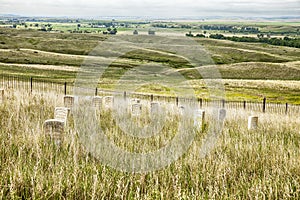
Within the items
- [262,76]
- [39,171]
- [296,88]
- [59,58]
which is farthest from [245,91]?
[39,171]

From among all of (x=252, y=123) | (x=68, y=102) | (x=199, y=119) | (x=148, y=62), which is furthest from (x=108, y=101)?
(x=148, y=62)

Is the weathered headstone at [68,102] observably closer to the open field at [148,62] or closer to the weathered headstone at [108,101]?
the weathered headstone at [108,101]

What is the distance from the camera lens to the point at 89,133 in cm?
766

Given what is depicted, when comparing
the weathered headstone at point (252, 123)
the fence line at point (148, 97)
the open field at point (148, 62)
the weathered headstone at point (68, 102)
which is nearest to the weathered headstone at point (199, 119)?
the weathered headstone at point (252, 123)

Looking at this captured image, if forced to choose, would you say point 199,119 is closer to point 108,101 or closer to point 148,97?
point 108,101

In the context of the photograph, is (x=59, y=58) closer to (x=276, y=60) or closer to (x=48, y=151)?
(x=276, y=60)

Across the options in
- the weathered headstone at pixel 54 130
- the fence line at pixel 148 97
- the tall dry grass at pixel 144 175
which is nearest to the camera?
the tall dry grass at pixel 144 175

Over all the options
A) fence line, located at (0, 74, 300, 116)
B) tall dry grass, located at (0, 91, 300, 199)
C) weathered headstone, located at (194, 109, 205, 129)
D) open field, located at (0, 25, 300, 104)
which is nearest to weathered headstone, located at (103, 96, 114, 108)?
weathered headstone, located at (194, 109, 205, 129)

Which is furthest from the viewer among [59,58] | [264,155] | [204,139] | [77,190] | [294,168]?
[59,58]

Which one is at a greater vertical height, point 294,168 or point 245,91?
point 294,168

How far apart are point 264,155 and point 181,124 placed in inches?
134

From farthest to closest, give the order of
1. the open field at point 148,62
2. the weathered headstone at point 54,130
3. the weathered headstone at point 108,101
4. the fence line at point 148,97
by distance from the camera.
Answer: the open field at point 148,62 → the fence line at point 148,97 → the weathered headstone at point 108,101 → the weathered headstone at point 54,130

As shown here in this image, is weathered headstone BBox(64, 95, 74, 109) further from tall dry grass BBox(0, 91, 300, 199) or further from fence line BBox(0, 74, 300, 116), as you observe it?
fence line BBox(0, 74, 300, 116)

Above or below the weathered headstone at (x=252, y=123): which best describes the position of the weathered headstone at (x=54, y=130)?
above
